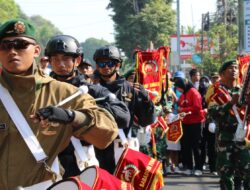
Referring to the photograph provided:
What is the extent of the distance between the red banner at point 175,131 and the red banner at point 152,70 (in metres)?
2.94

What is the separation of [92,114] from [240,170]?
465 centimetres

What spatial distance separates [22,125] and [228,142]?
187 inches

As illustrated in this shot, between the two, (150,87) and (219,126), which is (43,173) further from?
(150,87)

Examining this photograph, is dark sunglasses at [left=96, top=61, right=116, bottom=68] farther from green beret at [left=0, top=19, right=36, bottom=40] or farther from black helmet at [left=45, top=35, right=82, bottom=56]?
green beret at [left=0, top=19, right=36, bottom=40]

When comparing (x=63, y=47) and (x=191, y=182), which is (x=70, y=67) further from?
(x=191, y=182)

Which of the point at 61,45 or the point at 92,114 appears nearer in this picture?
the point at 92,114

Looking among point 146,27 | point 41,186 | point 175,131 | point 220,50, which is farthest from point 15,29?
point 146,27

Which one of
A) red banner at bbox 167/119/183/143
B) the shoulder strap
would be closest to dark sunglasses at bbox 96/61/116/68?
the shoulder strap

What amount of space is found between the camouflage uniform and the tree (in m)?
42.7

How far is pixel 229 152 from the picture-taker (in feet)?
24.8

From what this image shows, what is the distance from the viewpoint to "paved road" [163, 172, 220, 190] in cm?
1055

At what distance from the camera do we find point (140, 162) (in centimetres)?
561

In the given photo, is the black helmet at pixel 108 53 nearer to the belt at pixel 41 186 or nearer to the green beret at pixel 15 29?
the green beret at pixel 15 29

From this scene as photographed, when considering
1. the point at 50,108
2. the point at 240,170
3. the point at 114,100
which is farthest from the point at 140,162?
the point at 50,108
